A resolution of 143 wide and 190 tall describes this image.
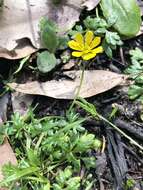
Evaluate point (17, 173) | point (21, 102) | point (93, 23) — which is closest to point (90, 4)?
point (93, 23)

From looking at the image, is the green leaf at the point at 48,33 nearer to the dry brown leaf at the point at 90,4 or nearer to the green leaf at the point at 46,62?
the green leaf at the point at 46,62

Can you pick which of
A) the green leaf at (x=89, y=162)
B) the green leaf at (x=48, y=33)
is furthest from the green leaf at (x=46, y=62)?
the green leaf at (x=89, y=162)

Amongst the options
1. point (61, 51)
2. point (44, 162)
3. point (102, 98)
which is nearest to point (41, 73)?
point (61, 51)

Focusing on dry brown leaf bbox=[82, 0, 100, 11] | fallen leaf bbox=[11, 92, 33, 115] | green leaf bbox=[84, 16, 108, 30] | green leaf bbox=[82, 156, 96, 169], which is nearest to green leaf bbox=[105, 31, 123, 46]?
green leaf bbox=[84, 16, 108, 30]

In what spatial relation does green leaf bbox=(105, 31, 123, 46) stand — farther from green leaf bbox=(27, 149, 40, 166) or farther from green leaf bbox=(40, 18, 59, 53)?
green leaf bbox=(27, 149, 40, 166)

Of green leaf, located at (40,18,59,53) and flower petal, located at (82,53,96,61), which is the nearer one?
flower petal, located at (82,53,96,61)

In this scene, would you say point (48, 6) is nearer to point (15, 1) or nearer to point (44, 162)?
point (15, 1)

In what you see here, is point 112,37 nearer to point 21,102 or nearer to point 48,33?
point 48,33
